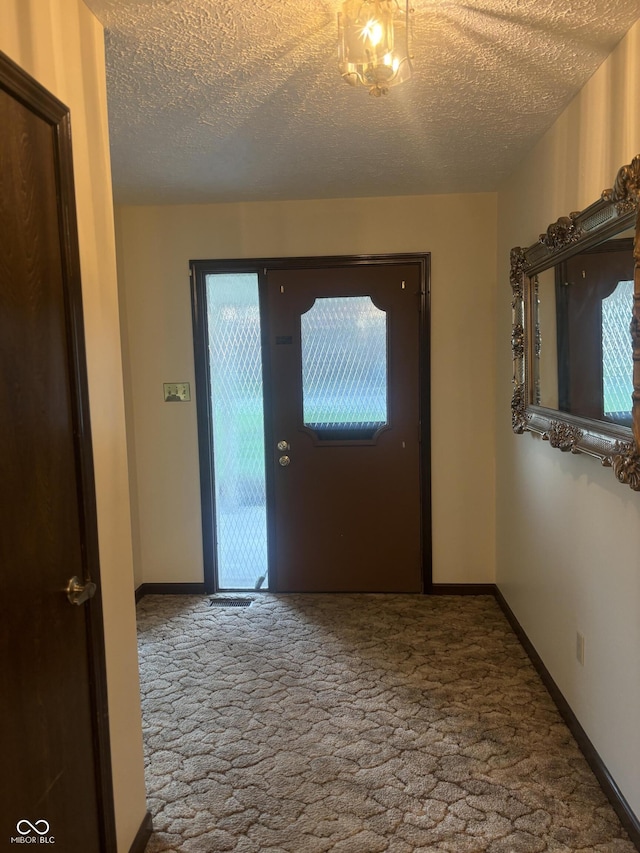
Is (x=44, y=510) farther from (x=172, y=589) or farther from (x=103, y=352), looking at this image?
(x=172, y=589)

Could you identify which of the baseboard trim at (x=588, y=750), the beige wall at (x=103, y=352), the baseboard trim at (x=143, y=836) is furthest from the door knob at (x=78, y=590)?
the baseboard trim at (x=588, y=750)

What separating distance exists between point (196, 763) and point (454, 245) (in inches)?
117

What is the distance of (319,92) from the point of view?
202cm

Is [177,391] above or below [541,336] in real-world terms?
below

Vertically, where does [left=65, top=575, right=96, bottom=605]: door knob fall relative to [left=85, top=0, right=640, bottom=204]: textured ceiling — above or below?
below

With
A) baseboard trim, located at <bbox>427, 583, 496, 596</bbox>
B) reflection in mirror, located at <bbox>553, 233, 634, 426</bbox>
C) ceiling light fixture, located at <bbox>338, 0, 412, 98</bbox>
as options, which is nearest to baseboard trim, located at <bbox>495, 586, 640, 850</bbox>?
baseboard trim, located at <bbox>427, 583, 496, 596</bbox>

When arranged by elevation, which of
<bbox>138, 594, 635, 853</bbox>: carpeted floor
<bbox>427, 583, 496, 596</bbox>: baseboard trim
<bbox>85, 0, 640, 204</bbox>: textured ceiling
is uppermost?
<bbox>85, 0, 640, 204</bbox>: textured ceiling

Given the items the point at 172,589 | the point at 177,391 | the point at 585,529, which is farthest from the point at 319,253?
the point at 172,589

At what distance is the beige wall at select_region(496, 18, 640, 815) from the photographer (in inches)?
69.4

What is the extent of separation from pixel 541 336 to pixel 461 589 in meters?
1.79

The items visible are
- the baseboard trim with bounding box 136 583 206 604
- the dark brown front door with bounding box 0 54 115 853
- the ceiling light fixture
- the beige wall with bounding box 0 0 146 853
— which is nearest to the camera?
the dark brown front door with bounding box 0 54 115 853

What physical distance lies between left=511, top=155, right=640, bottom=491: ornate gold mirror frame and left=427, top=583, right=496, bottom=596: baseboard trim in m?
1.26

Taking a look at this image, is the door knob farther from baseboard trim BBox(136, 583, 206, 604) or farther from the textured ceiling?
baseboard trim BBox(136, 583, 206, 604)

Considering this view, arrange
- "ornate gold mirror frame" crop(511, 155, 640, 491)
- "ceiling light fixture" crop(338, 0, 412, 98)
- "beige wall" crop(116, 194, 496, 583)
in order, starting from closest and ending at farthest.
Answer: "ceiling light fixture" crop(338, 0, 412, 98) < "ornate gold mirror frame" crop(511, 155, 640, 491) < "beige wall" crop(116, 194, 496, 583)
